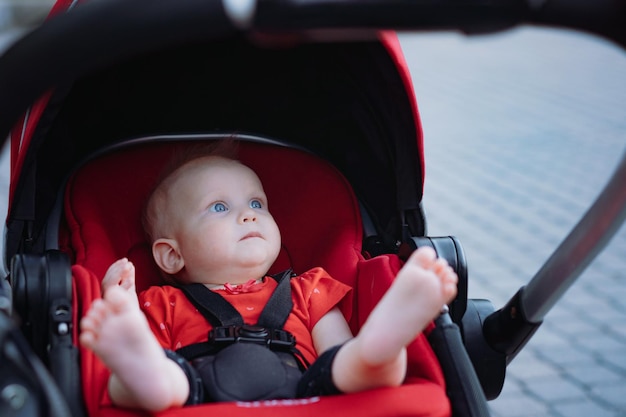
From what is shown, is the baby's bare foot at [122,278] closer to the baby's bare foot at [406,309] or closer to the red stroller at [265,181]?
the red stroller at [265,181]

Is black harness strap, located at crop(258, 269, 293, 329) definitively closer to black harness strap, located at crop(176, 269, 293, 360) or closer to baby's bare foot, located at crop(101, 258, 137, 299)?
black harness strap, located at crop(176, 269, 293, 360)

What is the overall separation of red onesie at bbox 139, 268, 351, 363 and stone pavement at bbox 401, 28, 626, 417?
1.04 m

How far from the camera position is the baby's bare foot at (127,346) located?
1.55m

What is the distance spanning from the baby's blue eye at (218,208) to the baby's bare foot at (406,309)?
0.81m

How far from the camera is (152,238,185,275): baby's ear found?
2398mm

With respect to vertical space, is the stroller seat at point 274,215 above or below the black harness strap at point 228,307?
above

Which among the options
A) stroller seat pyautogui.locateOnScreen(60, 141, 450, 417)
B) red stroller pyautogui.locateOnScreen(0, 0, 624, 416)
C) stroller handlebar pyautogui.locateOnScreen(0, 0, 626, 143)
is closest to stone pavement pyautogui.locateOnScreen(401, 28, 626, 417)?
stroller handlebar pyautogui.locateOnScreen(0, 0, 626, 143)

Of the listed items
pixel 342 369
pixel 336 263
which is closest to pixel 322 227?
pixel 336 263

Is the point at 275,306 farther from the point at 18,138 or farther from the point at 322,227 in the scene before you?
the point at 18,138

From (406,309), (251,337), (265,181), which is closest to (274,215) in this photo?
(265,181)

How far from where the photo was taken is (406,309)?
1.66 m

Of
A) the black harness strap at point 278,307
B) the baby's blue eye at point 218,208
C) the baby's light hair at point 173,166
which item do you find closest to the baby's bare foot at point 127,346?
the black harness strap at point 278,307

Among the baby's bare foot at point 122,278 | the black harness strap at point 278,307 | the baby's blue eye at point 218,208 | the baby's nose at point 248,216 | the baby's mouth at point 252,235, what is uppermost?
the baby's blue eye at point 218,208

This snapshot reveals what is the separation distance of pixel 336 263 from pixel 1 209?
302cm
